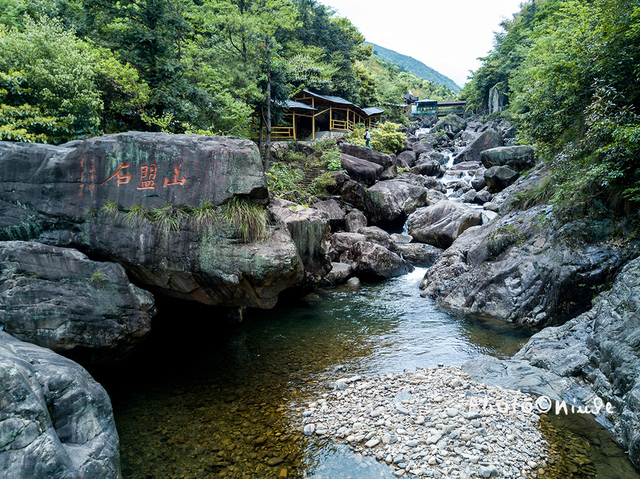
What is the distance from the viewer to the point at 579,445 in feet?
16.3

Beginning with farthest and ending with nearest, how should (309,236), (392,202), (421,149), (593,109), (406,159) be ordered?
(421,149) < (406,159) < (392,202) < (309,236) < (593,109)

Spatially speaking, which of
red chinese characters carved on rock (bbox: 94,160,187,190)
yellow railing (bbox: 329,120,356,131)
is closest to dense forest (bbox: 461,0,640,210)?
red chinese characters carved on rock (bbox: 94,160,187,190)

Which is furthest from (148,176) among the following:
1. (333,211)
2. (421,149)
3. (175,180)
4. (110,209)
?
(421,149)

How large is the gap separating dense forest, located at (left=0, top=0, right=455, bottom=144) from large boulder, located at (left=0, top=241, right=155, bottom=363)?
4.50 m

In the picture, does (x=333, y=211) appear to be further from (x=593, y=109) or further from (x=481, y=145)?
(x=481, y=145)

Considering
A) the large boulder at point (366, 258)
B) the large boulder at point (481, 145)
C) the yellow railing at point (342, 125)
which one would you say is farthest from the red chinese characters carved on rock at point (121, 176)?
the large boulder at point (481, 145)

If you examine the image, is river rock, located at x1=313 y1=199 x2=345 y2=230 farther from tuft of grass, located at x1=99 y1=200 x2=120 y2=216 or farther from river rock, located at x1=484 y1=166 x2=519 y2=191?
tuft of grass, located at x1=99 y1=200 x2=120 y2=216

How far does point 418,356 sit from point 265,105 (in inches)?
639

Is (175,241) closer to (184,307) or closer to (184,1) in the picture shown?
(184,307)

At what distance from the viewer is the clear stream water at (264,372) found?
16.4 ft

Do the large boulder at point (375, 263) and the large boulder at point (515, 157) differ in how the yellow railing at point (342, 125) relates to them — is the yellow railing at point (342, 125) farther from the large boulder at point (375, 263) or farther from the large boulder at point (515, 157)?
the large boulder at point (375, 263)

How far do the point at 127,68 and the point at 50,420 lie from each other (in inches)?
455

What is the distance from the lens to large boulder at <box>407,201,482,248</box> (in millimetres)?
16734

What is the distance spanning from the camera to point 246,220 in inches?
274
